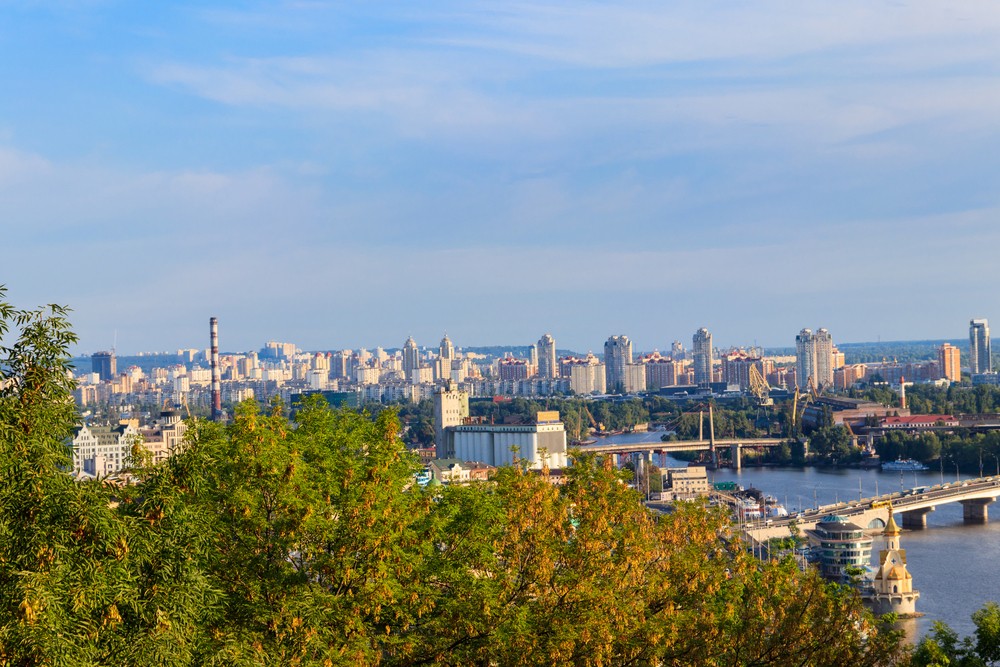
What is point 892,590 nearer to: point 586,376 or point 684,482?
point 684,482

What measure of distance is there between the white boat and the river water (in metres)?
0.47

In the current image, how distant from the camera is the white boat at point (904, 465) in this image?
29.2 meters

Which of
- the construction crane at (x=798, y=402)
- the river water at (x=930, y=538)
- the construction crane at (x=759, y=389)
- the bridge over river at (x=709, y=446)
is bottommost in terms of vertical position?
the river water at (x=930, y=538)

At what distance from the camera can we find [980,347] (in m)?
70.2

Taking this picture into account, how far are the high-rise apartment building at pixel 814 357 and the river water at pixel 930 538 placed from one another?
31905 millimetres

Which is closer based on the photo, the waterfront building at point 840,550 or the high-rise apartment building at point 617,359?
the waterfront building at point 840,550

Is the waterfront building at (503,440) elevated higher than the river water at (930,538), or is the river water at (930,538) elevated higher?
the waterfront building at (503,440)

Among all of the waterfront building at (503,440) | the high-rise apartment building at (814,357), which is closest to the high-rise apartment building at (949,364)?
the high-rise apartment building at (814,357)

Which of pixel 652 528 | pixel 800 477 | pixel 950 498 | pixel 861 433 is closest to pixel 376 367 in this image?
pixel 861 433

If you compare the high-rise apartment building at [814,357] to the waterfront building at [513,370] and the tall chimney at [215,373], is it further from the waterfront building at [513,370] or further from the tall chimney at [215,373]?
the tall chimney at [215,373]

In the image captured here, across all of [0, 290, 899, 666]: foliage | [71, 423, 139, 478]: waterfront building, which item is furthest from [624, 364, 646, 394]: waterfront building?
[0, 290, 899, 666]: foliage

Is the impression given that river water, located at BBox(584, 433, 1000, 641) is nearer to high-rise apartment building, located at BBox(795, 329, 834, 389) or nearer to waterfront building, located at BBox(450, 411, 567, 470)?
waterfront building, located at BBox(450, 411, 567, 470)

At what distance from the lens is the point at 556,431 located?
2828 centimetres

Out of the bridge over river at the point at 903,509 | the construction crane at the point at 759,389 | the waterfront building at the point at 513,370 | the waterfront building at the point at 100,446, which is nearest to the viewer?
the bridge over river at the point at 903,509
